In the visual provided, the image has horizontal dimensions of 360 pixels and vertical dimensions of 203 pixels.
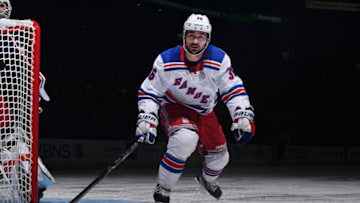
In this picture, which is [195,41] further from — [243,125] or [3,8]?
[3,8]

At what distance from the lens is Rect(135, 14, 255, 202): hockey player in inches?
147

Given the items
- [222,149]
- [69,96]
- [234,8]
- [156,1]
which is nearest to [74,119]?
[69,96]

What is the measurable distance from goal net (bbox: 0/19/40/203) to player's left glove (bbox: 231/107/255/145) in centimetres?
133

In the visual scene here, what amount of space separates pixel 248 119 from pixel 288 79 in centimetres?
1590

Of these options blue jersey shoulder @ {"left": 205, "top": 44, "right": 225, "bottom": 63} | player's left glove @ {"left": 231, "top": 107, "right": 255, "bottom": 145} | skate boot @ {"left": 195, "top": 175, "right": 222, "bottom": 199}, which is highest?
blue jersey shoulder @ {"left": 205, "top": 44, "right": 225, "bottom": 63}

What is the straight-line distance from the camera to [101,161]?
12070 mm

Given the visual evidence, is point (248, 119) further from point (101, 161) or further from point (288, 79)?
point (288, 79)

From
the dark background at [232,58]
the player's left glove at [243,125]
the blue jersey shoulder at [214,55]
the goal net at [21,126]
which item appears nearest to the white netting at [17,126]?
the goal net at [21,126]

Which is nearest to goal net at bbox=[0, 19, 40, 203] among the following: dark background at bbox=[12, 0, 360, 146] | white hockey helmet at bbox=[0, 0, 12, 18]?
white hockey helmet at bbox=[0, 0, 12, 18]

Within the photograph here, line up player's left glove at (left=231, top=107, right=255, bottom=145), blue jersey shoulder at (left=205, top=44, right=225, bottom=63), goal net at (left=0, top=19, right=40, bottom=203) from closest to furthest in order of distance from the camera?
goal net at (left=0, top=19, right=40, bottom=203) → player's left glove at (left=231, top=107, right=255, bottom=145) → blue jersey shoulder at (left=205, top=44, right=225, bottom=63)

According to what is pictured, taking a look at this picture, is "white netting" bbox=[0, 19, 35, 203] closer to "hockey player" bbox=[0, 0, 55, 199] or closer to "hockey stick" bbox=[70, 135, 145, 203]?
"hockey player" bbox=[0, 0, 55, 199]

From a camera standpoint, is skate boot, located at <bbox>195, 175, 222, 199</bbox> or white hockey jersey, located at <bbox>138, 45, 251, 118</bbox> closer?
white hockey jersey, located at <bbox>138, 45, 251, 118</bbox>

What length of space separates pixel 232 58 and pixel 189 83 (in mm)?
14261

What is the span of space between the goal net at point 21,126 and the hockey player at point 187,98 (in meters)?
0.77
